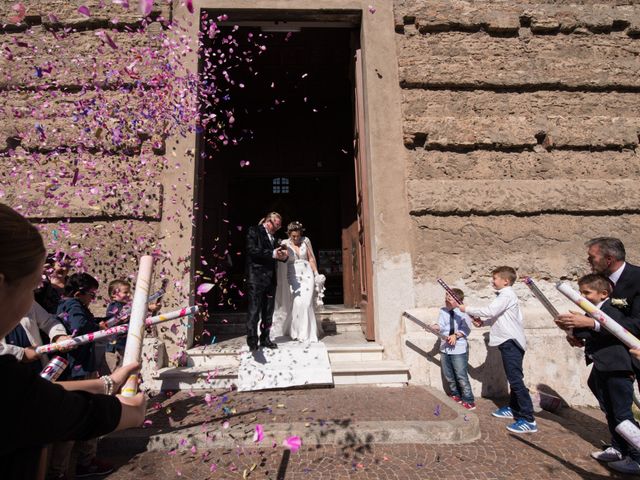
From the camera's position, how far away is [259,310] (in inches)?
188

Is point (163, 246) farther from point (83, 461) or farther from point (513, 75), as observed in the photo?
point (513, 75)

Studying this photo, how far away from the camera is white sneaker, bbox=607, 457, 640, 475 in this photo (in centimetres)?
267

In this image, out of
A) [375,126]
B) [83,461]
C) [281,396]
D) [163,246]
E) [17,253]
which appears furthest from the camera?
[375,126]

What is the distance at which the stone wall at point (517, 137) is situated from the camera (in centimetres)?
482

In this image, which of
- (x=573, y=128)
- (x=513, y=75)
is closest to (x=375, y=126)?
(x=513, y=75)

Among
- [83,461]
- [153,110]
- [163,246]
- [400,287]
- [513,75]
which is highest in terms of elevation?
[513,75]

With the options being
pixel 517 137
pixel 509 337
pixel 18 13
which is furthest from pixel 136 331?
pixel 18 13

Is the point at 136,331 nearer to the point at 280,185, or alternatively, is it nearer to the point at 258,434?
the point at 258,434

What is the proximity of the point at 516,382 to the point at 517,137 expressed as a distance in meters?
3.36

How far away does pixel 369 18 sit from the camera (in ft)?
17.6

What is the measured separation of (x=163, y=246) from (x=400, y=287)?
3.26 metres

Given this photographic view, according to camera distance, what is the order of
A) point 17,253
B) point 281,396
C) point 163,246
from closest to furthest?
point 17,253
point 281,396
point 163,246

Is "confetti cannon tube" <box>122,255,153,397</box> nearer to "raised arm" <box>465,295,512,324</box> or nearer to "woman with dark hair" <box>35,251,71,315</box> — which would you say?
"woman with dark hair" <box>35,251,71,315</box>

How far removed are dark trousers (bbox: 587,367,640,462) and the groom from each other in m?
3.53
